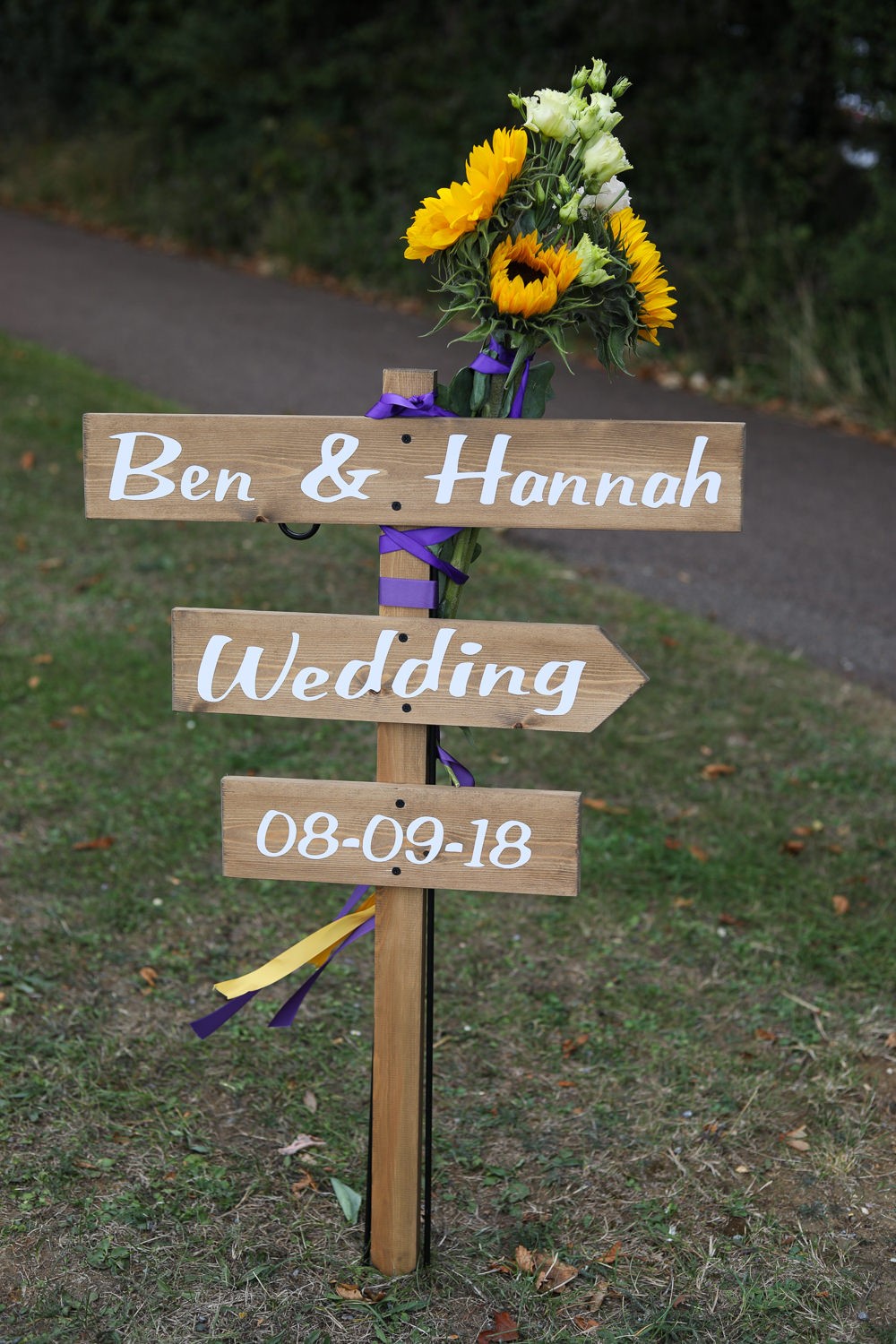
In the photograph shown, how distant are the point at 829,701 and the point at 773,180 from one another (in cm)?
624

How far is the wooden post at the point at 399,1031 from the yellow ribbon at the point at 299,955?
4.9 inches

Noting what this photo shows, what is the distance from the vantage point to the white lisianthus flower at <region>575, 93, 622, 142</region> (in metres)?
2.11

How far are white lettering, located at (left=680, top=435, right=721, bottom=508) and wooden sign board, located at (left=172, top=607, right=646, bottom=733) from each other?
27cm

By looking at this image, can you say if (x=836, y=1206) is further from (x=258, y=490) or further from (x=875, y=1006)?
(x=258, y=490)

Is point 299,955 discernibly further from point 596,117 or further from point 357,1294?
point 596,117

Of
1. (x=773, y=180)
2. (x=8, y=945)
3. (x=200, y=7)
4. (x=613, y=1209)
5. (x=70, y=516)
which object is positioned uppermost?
(x=200, y=7)

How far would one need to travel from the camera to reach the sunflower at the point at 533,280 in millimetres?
2109

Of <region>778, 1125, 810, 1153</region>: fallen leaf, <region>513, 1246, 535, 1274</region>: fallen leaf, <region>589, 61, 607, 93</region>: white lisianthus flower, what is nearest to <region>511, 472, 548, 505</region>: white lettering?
<region>589, 61, 607, 93</region>: white lisianthus flower

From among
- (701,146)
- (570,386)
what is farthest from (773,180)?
(570,386)

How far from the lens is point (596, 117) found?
2117 mm

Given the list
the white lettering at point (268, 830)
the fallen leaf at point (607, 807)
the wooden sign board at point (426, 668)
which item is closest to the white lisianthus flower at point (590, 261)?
the wooden sign board at point (426, 668)

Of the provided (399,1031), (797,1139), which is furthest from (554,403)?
(399,1031)

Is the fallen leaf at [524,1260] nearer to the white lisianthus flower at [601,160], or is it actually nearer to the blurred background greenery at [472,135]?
the white lisianthus flower at [601,160]

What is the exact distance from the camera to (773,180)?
988 centimetres
